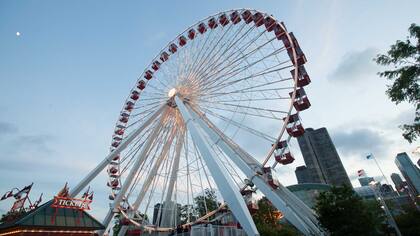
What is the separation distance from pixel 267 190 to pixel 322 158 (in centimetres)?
11113

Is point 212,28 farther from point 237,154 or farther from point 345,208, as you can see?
point 345,208

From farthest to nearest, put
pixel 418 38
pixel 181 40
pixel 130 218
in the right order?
1. pixel 181 40
2. pixel 130 218
3. pixel 418 38

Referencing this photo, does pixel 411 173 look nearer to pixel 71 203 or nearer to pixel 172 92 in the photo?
pixel 172 92

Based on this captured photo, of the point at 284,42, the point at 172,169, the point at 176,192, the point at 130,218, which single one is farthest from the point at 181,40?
the point at 130,218

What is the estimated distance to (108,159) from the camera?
76.6 ft

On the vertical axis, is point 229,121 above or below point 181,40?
below

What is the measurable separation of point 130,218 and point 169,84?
1364cm

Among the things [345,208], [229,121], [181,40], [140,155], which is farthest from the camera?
[181,40]

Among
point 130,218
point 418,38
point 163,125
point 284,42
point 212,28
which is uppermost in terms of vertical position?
point 212,28

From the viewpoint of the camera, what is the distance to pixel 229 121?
20375 mm

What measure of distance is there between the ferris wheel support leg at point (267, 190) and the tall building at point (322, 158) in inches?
3736

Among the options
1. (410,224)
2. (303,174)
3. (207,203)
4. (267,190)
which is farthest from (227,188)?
(303,174)

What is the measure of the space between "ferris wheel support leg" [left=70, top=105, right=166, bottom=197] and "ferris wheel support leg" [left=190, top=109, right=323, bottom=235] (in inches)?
215

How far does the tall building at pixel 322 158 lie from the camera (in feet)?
363
